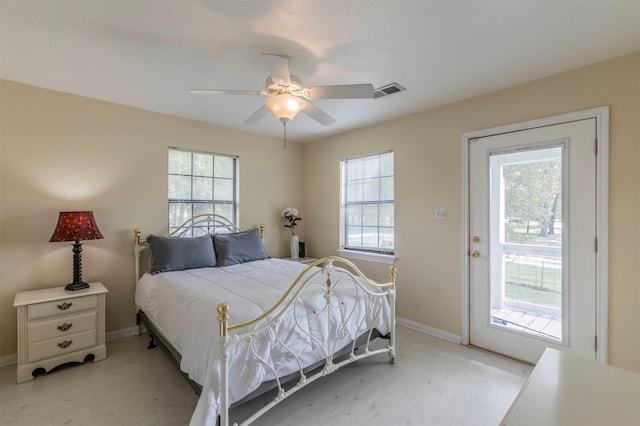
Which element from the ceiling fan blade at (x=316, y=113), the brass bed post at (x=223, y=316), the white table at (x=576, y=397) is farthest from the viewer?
the ceiling fan blade at (x=316, y=113)

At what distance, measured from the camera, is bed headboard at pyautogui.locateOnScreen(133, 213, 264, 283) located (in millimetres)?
3300

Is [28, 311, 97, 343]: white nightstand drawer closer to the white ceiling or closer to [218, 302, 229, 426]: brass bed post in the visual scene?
[218, 302, 229, 426]: brass bed post

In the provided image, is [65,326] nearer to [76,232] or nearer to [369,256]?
[76,232]

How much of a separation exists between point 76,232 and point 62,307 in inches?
25.6

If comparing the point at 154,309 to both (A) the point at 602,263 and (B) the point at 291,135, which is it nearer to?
(B) the point at 291,135

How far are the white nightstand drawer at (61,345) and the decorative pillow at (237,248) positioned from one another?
129cm

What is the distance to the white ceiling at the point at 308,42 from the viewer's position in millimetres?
1691

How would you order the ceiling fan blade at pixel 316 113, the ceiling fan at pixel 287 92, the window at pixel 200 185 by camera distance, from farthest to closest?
the window at pixel 200 185 → the ceiling fan blade at pixel 316 113 → the ceiling fan at pixel 287 92

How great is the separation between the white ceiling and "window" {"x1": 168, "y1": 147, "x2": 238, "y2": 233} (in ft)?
3.17

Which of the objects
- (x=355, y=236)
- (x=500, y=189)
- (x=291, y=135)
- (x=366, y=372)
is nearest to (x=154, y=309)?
(x=366, y=372)

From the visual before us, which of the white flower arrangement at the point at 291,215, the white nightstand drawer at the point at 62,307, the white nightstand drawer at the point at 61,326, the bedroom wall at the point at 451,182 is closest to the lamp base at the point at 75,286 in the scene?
the white nightstand drawer at the point at 62,307

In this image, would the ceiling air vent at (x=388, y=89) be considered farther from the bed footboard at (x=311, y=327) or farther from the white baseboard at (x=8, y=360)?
the white baseboard at (x=8, y=360)

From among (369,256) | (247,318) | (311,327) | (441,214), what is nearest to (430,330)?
(369,256)

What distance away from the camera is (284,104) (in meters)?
2.14
